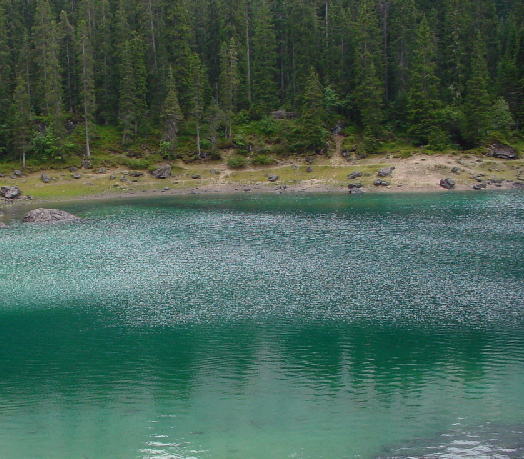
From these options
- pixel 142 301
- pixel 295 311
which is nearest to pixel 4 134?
pixel 142 301

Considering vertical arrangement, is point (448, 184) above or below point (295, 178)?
below

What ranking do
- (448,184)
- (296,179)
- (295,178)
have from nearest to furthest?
1. (448,184)
2. (296,179)
3. (295,178)

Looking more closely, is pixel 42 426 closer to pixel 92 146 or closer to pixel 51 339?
pixel 51 339

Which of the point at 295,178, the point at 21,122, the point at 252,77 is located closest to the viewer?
the point at 295,178

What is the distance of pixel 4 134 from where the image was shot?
316 ft

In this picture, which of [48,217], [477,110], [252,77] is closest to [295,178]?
[477,110]

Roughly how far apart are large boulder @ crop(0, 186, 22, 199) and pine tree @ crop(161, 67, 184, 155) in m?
27.0

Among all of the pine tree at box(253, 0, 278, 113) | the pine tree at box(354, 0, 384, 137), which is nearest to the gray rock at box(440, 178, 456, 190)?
the pine tree at box(354, 0, 384, 137)

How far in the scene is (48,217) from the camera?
223 ft

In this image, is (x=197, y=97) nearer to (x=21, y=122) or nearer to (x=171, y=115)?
(x=171, y=115)

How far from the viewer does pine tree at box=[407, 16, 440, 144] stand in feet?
330

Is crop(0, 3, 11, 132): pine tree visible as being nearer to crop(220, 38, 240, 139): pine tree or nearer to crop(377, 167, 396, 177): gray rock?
crop(220, 38, 240, 139): pine tree

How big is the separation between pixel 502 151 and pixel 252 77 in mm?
52656

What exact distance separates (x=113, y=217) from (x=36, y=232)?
10.7 m
